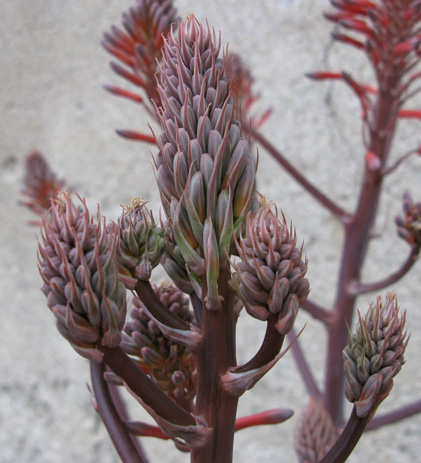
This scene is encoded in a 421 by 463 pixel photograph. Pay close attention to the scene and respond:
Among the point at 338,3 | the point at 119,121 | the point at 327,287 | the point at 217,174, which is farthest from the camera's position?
the point at 119,121

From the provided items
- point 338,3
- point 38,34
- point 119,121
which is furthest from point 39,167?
point 38,34

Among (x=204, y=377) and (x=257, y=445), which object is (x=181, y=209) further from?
(x=257, y=445)

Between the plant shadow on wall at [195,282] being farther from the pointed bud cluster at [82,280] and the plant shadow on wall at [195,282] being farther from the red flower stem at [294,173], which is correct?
the red flower stem at [294,173]

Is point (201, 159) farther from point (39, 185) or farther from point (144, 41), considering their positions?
point (39, 185)

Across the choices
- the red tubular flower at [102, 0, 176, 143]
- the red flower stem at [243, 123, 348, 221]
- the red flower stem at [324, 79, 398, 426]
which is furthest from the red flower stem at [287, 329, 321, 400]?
the red tubular flower at [102, 0, 176, 143]

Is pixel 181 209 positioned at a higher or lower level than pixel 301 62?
lower

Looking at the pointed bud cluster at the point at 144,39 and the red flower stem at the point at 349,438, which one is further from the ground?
the pointed bud cluster at the point at 144,39

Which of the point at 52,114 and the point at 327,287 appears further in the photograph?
the point at 52,114

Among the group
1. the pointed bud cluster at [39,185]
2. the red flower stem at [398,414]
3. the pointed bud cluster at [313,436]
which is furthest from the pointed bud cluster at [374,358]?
the pointed bud cluster at [39,185]
